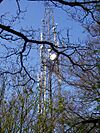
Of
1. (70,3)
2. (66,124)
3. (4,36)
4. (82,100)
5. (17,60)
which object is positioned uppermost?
(70,3)

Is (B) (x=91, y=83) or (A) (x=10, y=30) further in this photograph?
(B) (x=91, y=83)

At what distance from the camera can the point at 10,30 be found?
548cm

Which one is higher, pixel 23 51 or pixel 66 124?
pixel 23 51

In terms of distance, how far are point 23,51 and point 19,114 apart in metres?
2.50

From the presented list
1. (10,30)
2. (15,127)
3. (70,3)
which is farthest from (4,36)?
(15,127)

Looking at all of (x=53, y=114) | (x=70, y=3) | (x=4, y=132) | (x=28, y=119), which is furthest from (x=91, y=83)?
(x=70, y=3)

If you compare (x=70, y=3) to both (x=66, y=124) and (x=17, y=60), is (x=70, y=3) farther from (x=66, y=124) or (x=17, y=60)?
(x=66, y=124)

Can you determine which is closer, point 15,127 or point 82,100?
point 15,127

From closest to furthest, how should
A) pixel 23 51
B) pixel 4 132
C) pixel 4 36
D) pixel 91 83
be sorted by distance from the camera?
pixel 4 36, pixel 23 51, pixel 4 132, pixel 91 83

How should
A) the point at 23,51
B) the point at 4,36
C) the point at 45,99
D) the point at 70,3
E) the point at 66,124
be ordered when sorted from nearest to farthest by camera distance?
1. the point at 70,3
2. the point at 4,36
3. the point at 23,51
4. the point at 45,99
5. the point at 66,124

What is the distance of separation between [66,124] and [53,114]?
145 cm

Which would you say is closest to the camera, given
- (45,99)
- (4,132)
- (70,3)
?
(70,3)

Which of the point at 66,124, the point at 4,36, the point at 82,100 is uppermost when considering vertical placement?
the point at 4,36

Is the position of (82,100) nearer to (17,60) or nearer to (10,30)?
Answer: (17,60)
